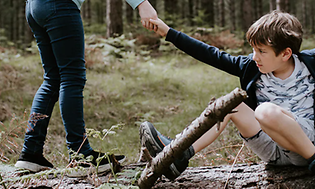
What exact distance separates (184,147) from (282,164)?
819mm

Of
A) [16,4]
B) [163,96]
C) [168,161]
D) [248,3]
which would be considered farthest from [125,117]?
[16,4]

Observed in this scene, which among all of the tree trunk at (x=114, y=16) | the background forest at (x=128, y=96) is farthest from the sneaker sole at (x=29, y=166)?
the tree trunk at (x=114, y=16)

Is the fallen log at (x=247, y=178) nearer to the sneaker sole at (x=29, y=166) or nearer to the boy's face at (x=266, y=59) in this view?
the boy's face at (x=266, y=59)

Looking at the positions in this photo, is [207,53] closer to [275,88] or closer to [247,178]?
[275,88]

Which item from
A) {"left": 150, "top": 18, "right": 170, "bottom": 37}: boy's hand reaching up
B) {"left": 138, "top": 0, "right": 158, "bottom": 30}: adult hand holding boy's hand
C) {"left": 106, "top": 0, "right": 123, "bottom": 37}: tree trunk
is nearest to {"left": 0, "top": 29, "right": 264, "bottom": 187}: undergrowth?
{"left": 106, "top": 0, "right": 123, "bottom": 37}: tree trunk

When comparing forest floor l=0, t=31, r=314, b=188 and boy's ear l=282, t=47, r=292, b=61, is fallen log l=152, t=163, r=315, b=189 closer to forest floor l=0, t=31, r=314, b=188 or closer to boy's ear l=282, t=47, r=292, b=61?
forest floor l=0, t=31, r=314, b=188

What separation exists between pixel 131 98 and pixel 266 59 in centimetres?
334

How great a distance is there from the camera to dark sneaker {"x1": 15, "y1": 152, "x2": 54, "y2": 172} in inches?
79.1

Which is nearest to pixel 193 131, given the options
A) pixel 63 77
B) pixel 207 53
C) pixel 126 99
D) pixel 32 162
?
pixel 207 53

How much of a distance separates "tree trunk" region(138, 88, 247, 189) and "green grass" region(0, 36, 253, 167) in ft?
3.29

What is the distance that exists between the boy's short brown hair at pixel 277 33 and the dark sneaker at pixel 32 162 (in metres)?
1.83

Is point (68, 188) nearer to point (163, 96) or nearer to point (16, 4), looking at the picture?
point (163, 96)

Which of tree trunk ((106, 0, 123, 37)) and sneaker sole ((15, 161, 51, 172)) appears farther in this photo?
tree trunk ((106, 0, 123, 37))

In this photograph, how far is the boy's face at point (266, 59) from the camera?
6.24 ft
